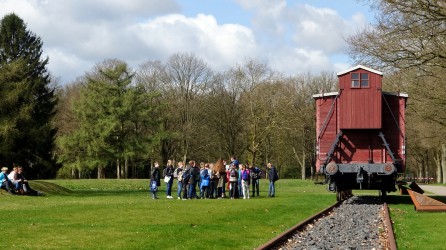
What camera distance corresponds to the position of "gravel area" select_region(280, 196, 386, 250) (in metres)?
13.0

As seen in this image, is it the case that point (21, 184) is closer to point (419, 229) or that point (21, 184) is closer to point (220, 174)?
point (220, 174)

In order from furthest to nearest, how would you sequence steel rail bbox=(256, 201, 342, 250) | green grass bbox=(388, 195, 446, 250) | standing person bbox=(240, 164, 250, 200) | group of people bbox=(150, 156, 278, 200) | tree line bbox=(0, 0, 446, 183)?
tree line bbox=(0, 0, 446, 183) → standing person bbox=(240, 164, 250, 200) → group of people bbox=(150, 156, 278, 200) → green grass bbox=(388, 195, 446, 250) → steel rail bbox=(256, 201, 342, 250)

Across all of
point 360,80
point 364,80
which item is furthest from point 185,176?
point 364,80

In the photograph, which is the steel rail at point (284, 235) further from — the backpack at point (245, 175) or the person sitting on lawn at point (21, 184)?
the person sitting on lawn at point (21, 184)

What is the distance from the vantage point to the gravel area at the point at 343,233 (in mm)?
12984

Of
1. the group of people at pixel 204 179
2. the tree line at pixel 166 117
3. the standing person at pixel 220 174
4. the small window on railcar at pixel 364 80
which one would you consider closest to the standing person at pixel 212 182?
the group of people at pixel 204 179

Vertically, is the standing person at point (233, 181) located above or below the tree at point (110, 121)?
below

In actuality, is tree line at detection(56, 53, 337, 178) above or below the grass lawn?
above

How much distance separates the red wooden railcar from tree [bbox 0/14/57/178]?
759 inches

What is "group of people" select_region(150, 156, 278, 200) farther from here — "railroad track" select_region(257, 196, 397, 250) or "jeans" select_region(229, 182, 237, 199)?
"railroad track" select_region(257, 196, 397, 250)

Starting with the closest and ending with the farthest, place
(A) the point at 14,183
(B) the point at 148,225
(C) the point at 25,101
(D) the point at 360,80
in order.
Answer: (B) the point at 148,225, (D) the point at 360,80, (A) the point at 14,183, (C) the point at 25,101

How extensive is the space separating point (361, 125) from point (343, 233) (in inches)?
435

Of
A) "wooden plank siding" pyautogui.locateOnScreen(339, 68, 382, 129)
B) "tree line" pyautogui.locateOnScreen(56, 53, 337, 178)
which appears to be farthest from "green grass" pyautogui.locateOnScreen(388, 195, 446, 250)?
"tree line" pyautogui.locateOnScreen(56, 53, 337, 178)

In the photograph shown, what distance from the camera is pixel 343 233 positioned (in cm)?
1512
